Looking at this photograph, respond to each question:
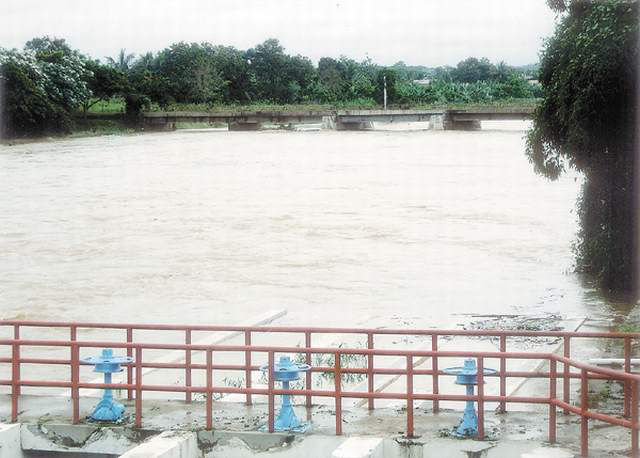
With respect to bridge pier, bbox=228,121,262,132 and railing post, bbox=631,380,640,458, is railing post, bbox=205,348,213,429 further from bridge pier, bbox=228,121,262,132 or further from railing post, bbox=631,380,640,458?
bridge pier, bbox=228,121,262,132

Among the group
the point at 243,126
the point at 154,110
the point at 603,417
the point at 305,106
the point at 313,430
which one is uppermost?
the point at 305,106

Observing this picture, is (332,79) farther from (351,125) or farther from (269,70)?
(351,125)

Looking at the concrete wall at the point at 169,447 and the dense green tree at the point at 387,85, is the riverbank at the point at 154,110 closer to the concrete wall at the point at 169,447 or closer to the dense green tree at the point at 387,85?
the dense green tree at the point at 387,85

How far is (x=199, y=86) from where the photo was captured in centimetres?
13438

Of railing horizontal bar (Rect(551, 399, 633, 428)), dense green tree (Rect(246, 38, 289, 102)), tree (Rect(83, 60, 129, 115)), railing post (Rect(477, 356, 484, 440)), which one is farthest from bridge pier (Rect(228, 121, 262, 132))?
railing horizontal bar (Rect(551, 399, 633, 428))

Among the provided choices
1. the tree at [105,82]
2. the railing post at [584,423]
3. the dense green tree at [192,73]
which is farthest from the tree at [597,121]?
the dense green tree at [192,73]

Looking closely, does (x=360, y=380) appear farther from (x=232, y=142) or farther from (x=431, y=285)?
(x=232, y=142)

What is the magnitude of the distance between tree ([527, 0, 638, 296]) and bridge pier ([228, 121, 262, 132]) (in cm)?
8463

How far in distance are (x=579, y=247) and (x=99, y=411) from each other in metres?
20.5

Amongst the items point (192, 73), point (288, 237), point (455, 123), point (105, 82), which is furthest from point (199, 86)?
point (288, 237)

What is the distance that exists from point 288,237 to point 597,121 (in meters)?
19.5

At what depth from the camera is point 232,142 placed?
9481cm

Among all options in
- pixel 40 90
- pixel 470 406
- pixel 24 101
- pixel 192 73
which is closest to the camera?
pixel 470 406

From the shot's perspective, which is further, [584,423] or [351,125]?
[351,125]
